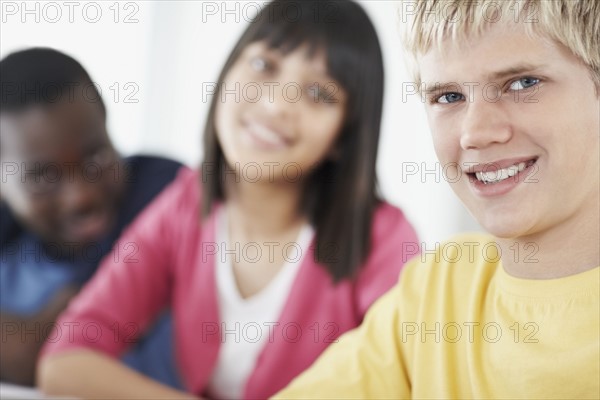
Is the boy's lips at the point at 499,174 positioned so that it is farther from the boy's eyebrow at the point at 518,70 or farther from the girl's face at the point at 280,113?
the girl's face at the point at 280,113

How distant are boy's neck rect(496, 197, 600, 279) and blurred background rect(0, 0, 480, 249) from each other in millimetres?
758

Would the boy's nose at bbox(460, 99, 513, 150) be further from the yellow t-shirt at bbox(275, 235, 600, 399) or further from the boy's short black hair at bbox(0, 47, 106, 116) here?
the boy's short black hair at bbox(0, 47, 106, 116)

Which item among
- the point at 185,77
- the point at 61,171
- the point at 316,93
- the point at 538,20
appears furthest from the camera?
the point at 185,77

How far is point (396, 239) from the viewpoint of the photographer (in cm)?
94

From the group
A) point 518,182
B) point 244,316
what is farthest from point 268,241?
point 518,182

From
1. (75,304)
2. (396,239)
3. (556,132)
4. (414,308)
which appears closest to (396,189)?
(396,239)

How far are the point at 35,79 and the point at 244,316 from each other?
391 millimetres

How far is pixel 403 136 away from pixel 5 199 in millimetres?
880

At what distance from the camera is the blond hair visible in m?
0.54

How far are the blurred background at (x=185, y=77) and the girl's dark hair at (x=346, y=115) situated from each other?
14.8 inches

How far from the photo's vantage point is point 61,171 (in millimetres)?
1020

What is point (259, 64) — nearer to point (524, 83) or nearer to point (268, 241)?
point (268, 241)

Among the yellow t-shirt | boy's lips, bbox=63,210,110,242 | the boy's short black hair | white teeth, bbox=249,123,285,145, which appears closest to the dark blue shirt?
boy's lips, bbox=63,210,110,242

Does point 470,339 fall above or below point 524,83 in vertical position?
below
